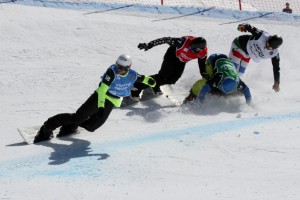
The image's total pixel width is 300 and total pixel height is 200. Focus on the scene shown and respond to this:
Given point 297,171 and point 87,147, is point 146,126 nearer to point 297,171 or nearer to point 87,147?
point 87,147

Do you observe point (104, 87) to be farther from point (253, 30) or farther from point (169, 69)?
point (253, 30)

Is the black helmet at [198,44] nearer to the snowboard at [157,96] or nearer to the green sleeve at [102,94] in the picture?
the snowboard at [157,96]

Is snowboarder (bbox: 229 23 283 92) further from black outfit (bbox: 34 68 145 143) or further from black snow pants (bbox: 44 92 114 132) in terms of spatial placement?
black snow pants (bbox: 44 92 114 132)

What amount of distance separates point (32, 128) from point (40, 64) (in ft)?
8.01

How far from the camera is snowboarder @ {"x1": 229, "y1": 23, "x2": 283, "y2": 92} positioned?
8.92 m

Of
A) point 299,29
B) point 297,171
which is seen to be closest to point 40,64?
point 297,171

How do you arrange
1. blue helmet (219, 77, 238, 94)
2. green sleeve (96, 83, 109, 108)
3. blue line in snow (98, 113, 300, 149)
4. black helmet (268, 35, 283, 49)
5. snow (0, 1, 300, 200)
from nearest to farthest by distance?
snow (0, 1, 300, 200), green sleeve (96, 83, 109, 108), blue line in snow (98, 113, 300, 149), blue helmet (219, 77, 238, 94), black helmet (268, 35, 283, 49)

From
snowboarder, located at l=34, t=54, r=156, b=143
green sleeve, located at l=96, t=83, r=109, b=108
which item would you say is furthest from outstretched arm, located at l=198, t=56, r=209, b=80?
green sleeve, located at l=96, t=83, r=109, b=108

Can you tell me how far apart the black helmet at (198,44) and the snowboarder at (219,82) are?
0.45m

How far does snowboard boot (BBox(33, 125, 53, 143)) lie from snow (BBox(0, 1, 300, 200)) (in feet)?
0.47

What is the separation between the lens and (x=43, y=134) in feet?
24.2

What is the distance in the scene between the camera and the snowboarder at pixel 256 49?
8922 mm

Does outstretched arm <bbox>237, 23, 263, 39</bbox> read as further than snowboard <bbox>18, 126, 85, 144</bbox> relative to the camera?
Yes

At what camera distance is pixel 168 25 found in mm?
12055
